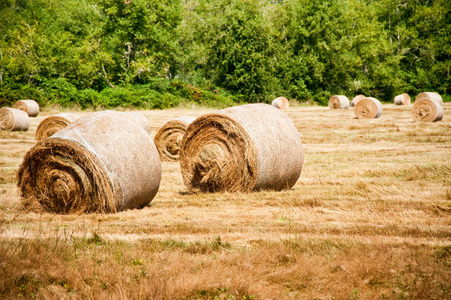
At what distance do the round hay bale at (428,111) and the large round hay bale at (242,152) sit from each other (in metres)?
15.7

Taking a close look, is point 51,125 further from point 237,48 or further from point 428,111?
point 237,48

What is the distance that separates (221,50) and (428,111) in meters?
22.7

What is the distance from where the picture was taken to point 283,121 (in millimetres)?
9234

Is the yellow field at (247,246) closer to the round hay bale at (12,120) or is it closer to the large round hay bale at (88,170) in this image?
the large round hay bale at (88,170)

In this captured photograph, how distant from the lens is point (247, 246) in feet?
16.9

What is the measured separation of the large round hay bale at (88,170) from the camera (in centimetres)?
681

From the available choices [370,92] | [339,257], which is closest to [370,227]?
[339,257]

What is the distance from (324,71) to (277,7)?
342 inches

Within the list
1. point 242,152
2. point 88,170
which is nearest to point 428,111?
point 242,152

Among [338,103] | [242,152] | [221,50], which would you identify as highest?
[221,50]

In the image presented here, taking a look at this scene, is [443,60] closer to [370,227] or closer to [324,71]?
[324,71]

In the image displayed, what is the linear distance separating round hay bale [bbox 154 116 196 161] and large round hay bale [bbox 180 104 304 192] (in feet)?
14.7

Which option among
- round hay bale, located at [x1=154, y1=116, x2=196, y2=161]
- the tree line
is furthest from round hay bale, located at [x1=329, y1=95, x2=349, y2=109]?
round hay bale, located at [x1=154, y1=116, x2=196, y2=161]

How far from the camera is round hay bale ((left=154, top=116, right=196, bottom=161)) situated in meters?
13.9
